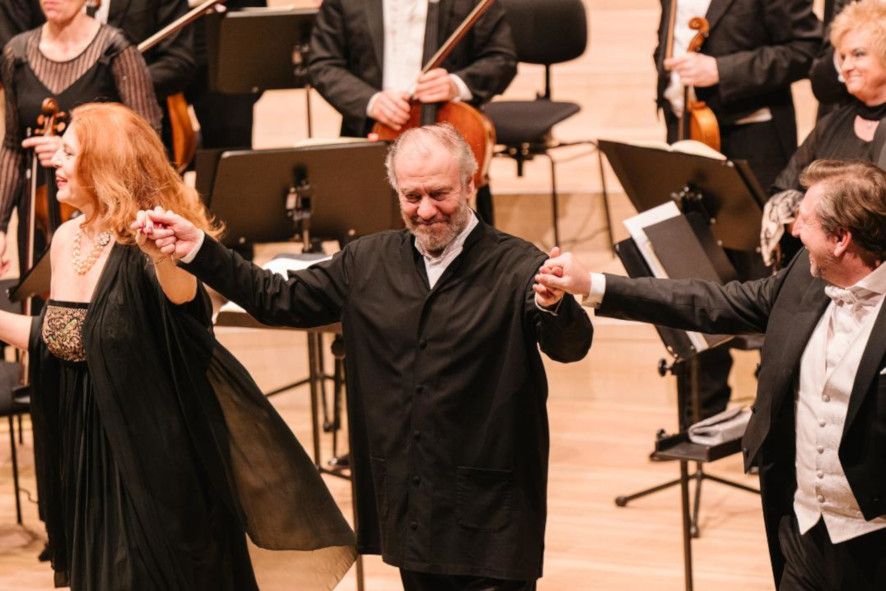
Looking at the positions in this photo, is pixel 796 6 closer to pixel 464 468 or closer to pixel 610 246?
pixel 610 246

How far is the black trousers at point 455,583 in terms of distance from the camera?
300cm

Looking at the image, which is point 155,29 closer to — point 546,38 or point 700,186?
point 546,38

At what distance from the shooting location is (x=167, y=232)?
9.64 ft

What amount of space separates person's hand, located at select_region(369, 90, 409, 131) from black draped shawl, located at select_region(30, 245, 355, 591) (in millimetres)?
1648

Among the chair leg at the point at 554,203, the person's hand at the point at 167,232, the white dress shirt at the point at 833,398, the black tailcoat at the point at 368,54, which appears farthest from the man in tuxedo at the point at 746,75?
the person's hand at the point at 167,232

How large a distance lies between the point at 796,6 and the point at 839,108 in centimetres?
81

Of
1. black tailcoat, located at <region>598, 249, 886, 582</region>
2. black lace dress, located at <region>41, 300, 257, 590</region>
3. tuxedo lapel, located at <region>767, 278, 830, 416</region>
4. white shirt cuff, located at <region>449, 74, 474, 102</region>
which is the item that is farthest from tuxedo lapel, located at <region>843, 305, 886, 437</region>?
white shirt cuff, located at <region>449, 74, 474, 102</region>

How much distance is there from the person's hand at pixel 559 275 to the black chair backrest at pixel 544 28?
11.6ft

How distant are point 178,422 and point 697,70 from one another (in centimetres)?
236

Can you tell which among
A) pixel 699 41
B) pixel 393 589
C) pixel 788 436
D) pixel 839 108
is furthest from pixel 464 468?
pixel 699 41

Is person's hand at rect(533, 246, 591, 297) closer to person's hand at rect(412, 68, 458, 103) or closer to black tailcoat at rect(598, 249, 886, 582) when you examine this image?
black tailcoat at rect(598, 249, 886, 582)

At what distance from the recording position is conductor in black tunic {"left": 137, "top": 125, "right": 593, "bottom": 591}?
2.98 meters

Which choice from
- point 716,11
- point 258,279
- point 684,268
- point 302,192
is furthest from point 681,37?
point 258,279

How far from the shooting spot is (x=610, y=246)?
20.6ft
